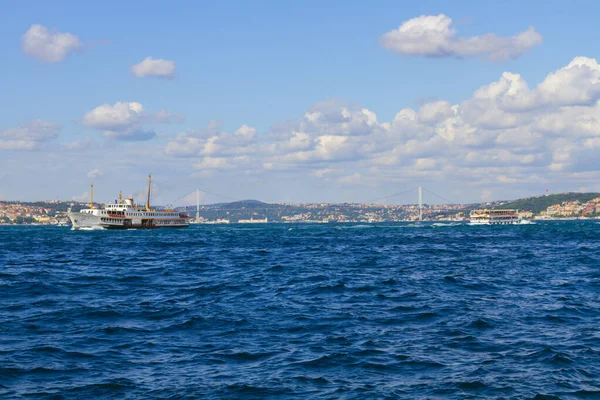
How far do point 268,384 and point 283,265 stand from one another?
125 ft

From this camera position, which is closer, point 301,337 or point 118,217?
point 301,337

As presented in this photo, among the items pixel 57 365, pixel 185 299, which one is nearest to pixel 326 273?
pixel 185 299

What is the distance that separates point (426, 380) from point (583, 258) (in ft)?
162

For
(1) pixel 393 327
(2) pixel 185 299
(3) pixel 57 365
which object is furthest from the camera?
(2) pixel 185 299

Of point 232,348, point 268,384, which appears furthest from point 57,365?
point 268,384

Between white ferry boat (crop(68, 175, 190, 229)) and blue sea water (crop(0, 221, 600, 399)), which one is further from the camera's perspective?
white ferry boat (crop(68, 175, 190, 229))

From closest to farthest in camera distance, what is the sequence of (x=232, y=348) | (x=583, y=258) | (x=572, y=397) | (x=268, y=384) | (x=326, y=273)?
1. (x=572, y=397)
2. (x=268, y=384)
3. (x=232, y=348)
4. (x=326, y=273)
5. (x=583, y=258)

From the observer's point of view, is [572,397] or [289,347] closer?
[572,397]

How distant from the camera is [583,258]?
2352 inches

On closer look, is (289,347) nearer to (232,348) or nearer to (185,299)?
(232,348)

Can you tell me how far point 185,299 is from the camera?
32.0 meters

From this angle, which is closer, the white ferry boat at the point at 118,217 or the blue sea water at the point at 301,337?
the blue sea water at the point at 301,337

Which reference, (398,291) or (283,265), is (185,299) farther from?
(283,265)

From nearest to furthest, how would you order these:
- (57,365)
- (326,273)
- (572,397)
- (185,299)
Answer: (572,397), (57,365), (185,299), (326,273)
